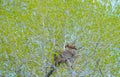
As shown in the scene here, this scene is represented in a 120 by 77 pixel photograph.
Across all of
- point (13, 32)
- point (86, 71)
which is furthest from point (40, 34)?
point (86, 71)

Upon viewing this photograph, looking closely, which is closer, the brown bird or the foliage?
the brown bird

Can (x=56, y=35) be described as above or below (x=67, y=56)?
above

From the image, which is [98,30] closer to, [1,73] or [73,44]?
[73,44]

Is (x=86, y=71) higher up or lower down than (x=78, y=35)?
lower down

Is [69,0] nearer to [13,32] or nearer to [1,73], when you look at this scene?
[13,32]

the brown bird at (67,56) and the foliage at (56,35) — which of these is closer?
the brown bird at (67,56)

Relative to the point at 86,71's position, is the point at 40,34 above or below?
above

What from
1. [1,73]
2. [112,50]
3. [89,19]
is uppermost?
[89,19]

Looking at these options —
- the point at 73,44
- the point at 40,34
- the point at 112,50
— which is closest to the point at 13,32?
the point at 40,34

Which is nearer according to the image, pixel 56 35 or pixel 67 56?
pixel 67 56
